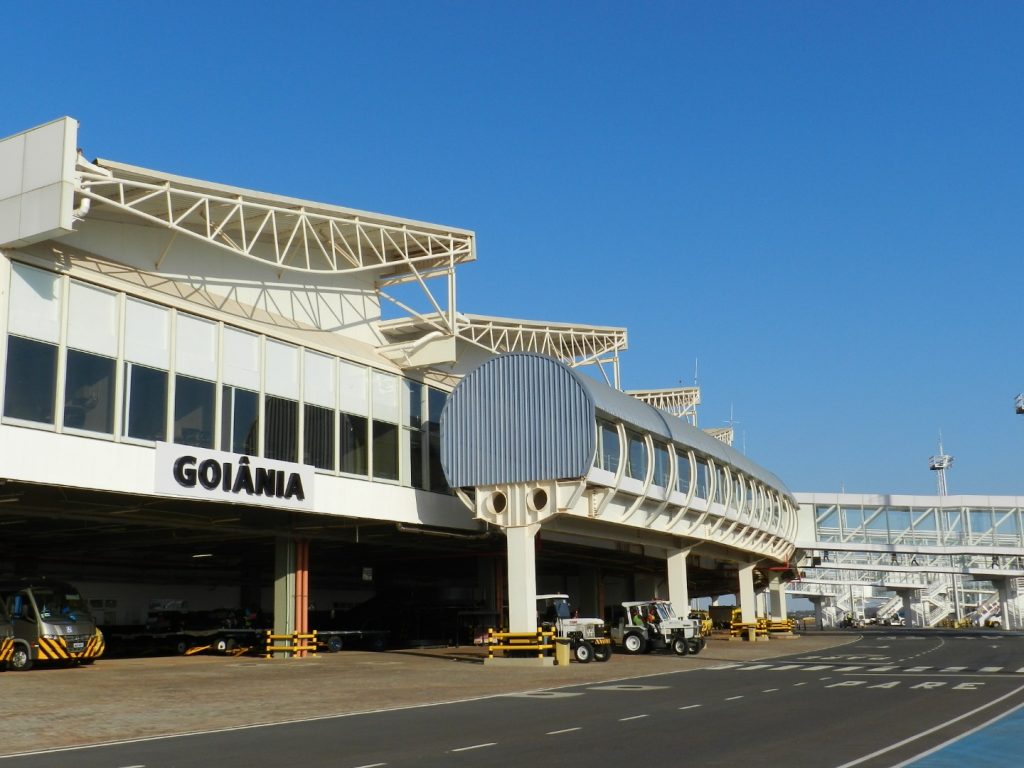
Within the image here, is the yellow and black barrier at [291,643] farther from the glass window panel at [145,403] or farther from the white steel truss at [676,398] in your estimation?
the white steel truss at [676,398]

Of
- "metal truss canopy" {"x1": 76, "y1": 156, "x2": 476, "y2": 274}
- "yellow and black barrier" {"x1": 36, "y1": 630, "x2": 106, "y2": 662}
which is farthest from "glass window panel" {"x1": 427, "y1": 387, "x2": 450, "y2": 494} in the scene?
"yellow and black barrier" {"x1": 36, "y1": 630, "x2": 106, "y2": 662}

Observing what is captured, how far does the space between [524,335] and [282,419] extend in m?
22.7

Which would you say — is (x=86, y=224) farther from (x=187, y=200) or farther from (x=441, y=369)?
(x=441, y=369)

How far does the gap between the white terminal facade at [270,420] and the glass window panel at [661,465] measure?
121 mm

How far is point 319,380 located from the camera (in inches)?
1363

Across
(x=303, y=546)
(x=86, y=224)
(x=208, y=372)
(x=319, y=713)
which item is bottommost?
(x=319, y=713)

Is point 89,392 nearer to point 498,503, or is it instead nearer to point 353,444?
point 353,444

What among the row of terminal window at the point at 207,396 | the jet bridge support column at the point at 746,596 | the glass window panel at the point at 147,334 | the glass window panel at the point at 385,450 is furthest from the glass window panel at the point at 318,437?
the jet bridge support column at the point at 746,596

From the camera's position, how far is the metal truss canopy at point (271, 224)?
28875mm

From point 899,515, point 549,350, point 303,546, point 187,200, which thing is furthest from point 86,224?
point 899,515

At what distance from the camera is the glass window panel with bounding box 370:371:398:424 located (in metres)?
37.2

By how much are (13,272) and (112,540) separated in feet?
61.9

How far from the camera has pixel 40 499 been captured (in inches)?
1134

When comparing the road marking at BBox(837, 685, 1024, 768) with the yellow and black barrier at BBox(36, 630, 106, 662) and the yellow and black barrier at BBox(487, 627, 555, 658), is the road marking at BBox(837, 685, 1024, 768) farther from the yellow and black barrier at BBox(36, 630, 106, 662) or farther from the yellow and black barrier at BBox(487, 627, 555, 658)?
the yellow and black barrier at BBox(36, 630, 106, 662)
